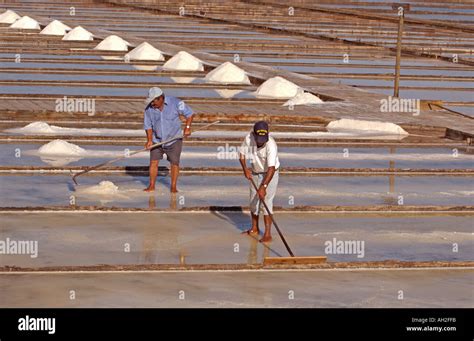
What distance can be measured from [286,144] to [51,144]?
342cm

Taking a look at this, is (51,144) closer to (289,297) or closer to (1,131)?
(1,131)

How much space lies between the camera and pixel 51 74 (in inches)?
1017

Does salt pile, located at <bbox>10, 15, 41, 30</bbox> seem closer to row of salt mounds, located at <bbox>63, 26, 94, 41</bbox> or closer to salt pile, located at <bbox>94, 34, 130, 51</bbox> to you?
row of salt mounds, located at <bbox>63, 26, 94, 41</bbox>

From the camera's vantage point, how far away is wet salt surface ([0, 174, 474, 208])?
13.5 m

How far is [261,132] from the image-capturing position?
11.1 m

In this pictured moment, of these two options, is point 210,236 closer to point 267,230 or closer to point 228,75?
point 267,230

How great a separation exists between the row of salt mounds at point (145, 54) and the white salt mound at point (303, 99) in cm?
753

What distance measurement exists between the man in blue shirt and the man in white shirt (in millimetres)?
1749

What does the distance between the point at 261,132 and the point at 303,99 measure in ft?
35.2

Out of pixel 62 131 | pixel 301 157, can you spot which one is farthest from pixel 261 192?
pixel 62 131

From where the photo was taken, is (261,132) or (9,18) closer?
(261,132)

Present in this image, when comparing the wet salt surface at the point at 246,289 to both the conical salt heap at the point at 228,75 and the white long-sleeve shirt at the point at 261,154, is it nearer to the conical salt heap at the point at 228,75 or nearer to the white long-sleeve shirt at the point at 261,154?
the white long-sleeve shirt at the point at 261,154

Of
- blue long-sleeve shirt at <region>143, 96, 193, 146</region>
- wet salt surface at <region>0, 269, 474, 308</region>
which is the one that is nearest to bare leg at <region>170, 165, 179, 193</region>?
blue long-sleeve shirt at <region>143, 96, 193, 146</region>
